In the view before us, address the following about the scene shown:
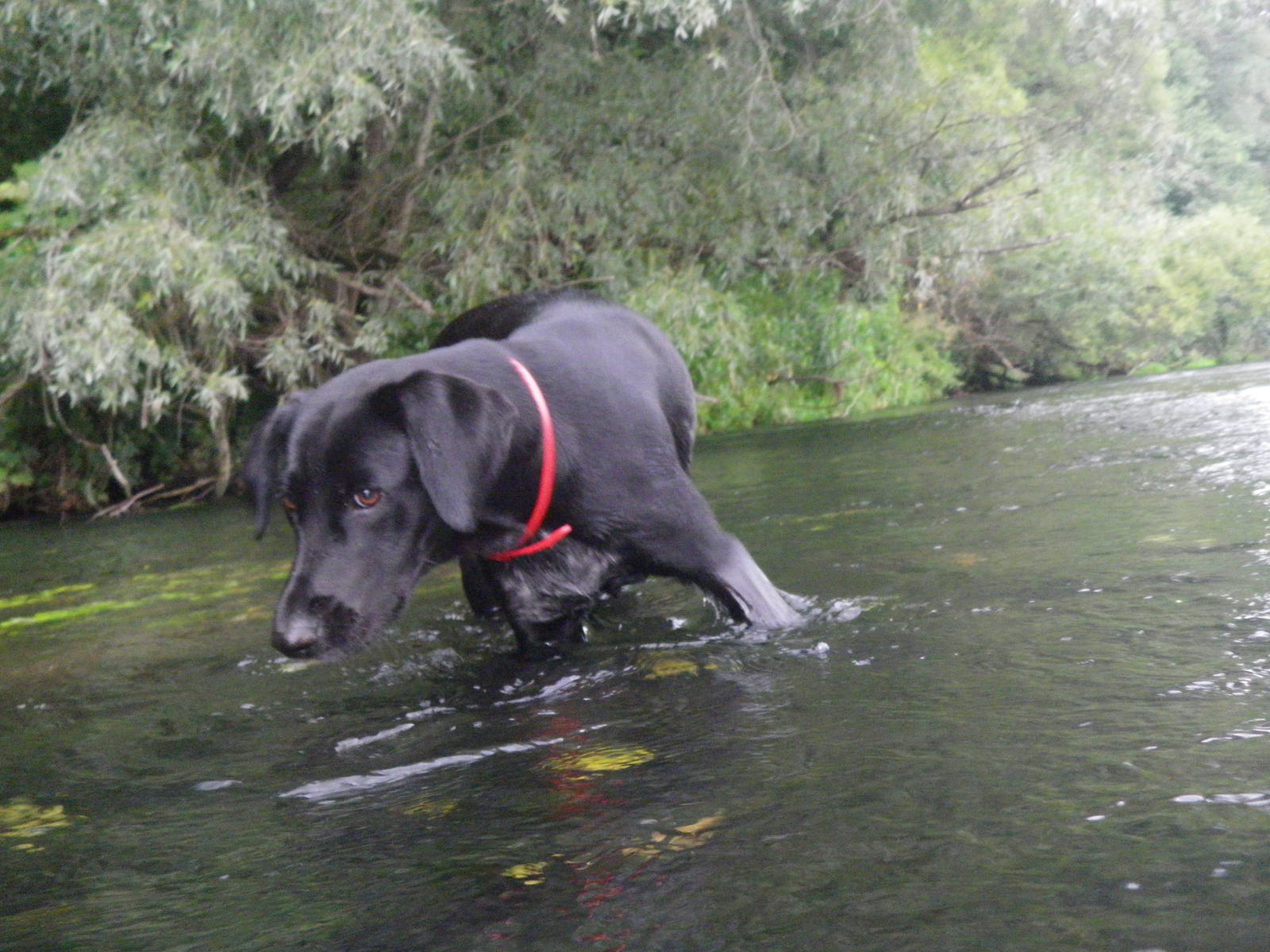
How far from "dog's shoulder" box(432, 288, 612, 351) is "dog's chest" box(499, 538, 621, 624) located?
1.04 m

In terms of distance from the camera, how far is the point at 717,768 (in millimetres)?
2541

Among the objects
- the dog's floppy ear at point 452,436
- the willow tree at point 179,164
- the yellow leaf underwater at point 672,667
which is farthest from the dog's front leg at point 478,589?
the willow tree at point 179,164

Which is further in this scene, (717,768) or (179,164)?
(179,164)

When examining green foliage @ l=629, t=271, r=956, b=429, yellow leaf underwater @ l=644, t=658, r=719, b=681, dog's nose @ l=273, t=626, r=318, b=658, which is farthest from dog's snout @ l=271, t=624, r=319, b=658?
green foliage @ l=629, t=271, r=956, b=429

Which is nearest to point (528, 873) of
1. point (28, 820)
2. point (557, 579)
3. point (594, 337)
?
point (28, 820)

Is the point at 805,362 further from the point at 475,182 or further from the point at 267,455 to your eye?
the point at 267,455

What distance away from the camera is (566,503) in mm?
3797

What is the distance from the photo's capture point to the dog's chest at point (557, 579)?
12.9ft

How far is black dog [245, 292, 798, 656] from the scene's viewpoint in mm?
3334

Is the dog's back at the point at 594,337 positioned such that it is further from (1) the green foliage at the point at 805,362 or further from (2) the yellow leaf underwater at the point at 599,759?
(1) the green foliage at the point at 805,362

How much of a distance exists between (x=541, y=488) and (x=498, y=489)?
0.14m

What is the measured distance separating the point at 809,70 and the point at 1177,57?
3367 cm

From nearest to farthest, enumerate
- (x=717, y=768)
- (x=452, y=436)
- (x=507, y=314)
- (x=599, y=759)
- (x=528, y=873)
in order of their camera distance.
Result: (x=528, y=873), (x=717, y=768), (x=599, y=759), (x=452, y=436), (x=507, y=314)

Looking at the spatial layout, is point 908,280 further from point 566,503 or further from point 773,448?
point 566,503
